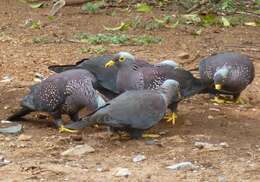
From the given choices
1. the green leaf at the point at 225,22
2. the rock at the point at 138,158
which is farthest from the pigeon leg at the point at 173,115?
the green leaf at the point at 225,22

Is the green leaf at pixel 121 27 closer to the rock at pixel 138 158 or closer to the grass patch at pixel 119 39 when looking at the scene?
the grass patch at pixel 119 39

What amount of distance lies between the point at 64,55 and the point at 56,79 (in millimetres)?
2441

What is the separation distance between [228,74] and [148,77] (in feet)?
3.28

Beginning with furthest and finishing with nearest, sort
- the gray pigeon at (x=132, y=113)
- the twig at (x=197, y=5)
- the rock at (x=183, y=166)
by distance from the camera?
the twig at (x=197, y=5), the gray pigeon at (x=132, y=113), the rock at (x=183, y=166)

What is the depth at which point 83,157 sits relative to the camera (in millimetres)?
5344

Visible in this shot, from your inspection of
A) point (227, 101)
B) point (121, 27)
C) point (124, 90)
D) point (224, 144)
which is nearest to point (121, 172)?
point (224, 144)

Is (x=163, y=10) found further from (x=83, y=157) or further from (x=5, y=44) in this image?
(x=83, y=157)

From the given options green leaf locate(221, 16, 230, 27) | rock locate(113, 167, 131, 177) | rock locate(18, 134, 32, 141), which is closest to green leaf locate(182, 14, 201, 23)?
green leaf locate(221, 16, 230, 27)

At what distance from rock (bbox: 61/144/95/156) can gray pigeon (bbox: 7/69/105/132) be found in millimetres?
517

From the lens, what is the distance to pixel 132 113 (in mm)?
5633

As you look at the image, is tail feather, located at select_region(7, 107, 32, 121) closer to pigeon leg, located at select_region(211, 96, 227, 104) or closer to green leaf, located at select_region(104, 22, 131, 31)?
pigeon leg, located at select_region(211, 96, 227, 104)

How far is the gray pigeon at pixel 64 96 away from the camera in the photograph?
5996mm

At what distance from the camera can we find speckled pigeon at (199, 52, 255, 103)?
6.84 metres

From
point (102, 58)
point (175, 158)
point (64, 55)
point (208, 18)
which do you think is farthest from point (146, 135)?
point (208, 18)
